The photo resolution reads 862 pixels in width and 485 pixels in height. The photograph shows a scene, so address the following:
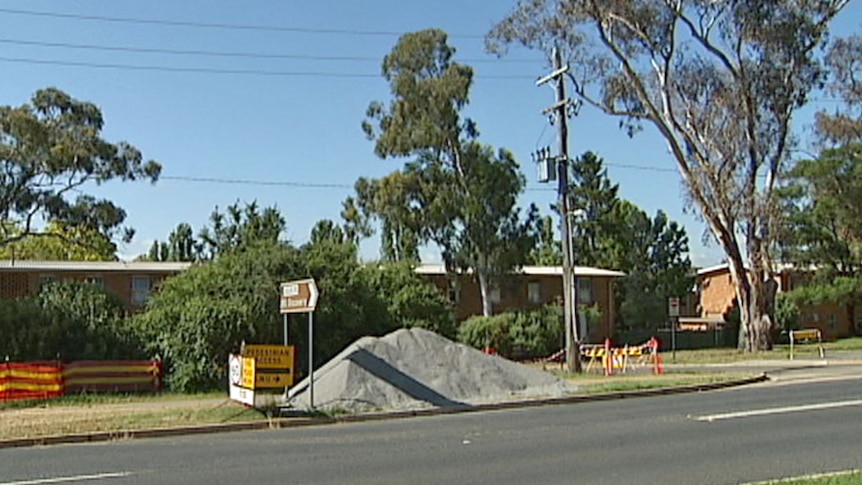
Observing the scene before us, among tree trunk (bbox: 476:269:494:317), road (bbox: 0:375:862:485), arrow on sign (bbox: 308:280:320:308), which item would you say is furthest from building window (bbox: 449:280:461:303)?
road (bbox: 0:375:862:485)

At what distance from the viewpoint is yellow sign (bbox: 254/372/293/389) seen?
61.0 ft

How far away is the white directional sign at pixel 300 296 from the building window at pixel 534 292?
32.9m

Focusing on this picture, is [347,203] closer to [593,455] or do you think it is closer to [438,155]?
[438,155]

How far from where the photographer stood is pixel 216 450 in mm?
14125

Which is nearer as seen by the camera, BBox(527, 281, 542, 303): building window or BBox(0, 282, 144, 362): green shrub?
BBox(0, 282, 144, 362): green shrub

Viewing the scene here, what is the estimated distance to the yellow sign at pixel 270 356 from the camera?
61.0ft

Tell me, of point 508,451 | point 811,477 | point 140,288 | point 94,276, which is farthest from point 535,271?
point 811,477

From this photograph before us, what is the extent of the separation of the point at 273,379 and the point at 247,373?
530mm

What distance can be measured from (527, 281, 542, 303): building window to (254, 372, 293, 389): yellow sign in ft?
113

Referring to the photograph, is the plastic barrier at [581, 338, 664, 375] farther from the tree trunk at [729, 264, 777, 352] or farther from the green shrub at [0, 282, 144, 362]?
the green shrub at [0, 282, 144, 362]

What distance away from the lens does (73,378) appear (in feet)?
78.4

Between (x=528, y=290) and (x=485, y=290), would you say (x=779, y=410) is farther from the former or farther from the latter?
(x=528, y=290)

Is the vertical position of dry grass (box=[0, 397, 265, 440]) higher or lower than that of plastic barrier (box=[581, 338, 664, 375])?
lower

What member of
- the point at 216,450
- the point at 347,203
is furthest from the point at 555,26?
the point at 216,450
